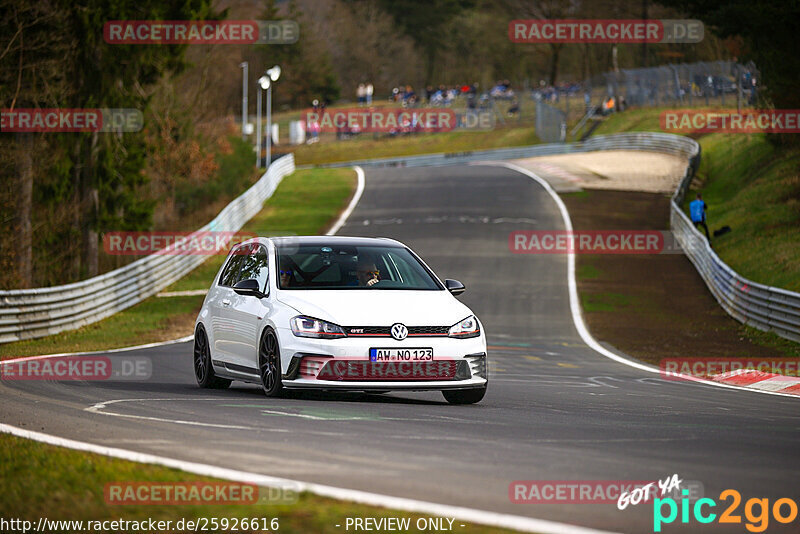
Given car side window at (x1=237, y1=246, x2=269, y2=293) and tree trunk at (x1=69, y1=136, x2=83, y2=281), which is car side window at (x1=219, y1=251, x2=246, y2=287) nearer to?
car side window at (x1=237, y1=246, x2=269, y2=293)

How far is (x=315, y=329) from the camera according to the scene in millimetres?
11523

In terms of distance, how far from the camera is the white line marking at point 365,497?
5895 millimetres

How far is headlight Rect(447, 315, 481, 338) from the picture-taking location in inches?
461

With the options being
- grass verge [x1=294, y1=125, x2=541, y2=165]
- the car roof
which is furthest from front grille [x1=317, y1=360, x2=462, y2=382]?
grass verge [x1=294, y1=125, x2=541, y2=165]

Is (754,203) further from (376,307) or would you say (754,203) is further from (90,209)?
(376,307)

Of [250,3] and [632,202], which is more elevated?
[250,3]

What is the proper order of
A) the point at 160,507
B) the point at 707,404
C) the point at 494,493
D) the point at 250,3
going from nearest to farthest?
the point at 160,507 → the point at 494,493 → the point at 707,404 → the point at 250,3

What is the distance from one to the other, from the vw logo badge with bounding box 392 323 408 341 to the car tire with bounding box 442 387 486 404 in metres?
0.83

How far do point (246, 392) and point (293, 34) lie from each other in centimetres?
13023

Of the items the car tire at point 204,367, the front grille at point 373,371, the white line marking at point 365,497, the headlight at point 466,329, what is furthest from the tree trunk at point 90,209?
the white line marking at point 365,497

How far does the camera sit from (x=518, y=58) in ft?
456

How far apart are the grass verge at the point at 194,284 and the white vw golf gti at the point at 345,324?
867cm

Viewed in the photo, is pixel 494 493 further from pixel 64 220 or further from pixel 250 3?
pixel 250 3

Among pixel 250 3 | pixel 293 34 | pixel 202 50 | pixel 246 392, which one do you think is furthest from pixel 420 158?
pixel 246 392
